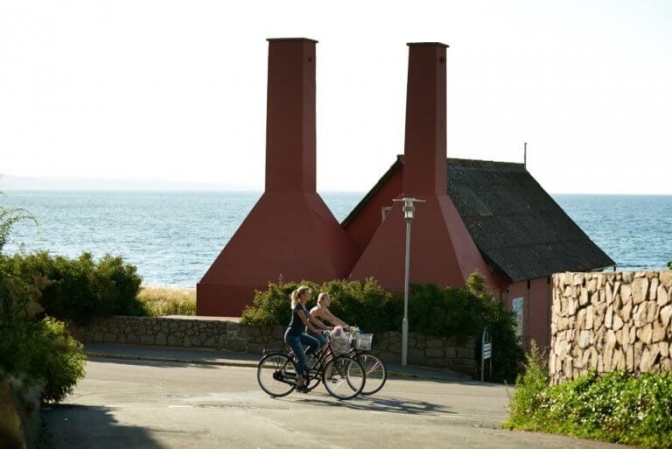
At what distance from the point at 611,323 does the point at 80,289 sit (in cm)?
1875

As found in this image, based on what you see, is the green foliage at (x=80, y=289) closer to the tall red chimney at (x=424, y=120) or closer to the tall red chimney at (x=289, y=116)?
the tall red chimney at (x=289, y=116)

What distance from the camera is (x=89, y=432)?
15.6 metres

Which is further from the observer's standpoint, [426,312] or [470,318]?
[426,312]

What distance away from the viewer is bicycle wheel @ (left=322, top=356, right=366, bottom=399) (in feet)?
69.8

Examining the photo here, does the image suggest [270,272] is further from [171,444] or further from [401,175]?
[171,444]

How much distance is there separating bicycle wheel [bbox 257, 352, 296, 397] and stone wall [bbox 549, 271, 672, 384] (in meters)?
4.87

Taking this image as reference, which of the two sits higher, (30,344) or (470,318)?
(470,318)

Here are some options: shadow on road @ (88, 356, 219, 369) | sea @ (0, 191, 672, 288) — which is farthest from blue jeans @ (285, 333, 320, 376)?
sea @ (0, 191, 672, 288)

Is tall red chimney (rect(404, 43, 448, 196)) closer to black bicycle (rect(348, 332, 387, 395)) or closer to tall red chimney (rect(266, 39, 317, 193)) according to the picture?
tall red chimney (rect(266, 39, 317, 193))

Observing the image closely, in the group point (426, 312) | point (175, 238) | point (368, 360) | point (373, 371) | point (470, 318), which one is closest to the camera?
point (373, 371)

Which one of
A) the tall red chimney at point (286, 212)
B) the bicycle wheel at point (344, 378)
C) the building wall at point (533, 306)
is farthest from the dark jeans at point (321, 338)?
the building wall at point (533, 306)

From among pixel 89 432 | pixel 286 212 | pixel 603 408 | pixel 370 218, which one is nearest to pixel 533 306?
pixel 370 218

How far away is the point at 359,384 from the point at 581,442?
704 centimetres

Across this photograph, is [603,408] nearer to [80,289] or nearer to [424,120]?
[80,289]
